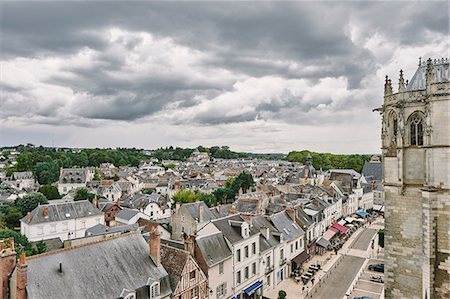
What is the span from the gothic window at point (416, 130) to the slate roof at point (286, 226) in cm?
2272

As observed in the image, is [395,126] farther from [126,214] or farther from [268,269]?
[126,214]

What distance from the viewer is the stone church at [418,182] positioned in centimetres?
1243

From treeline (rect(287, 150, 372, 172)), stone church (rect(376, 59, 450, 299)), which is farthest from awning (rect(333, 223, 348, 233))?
treeline (rect(287, 150, 372, 172))

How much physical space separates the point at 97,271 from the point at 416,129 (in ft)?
55.5

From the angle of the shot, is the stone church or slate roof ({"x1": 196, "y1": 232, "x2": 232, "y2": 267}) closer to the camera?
the stone church

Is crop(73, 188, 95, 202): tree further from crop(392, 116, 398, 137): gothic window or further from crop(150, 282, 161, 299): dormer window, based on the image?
crop(392, 116, 398, 137): gothic window

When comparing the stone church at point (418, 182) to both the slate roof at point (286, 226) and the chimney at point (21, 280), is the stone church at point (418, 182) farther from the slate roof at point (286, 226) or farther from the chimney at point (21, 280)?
the slate roof at point (286, 226)

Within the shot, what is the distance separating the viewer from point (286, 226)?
37188mm

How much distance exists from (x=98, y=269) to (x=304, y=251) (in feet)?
86.8

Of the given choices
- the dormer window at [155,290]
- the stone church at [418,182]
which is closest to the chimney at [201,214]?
the dormer window at [155,290]

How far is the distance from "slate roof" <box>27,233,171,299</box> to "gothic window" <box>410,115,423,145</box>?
1548 centimetres

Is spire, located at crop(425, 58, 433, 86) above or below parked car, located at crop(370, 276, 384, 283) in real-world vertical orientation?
above

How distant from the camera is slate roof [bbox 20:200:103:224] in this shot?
4491 cm

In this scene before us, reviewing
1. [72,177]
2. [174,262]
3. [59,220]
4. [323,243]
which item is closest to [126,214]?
[59,220]
